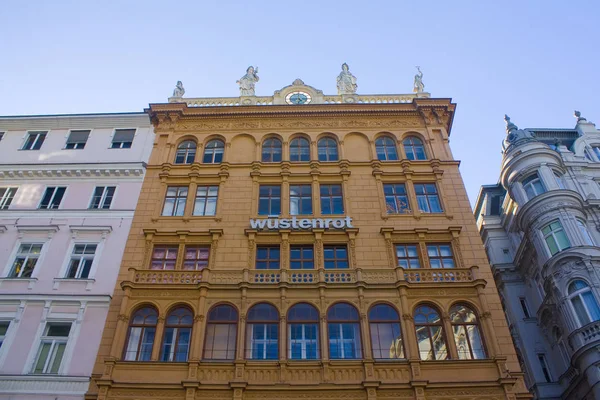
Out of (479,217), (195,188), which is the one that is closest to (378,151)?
(195,188)

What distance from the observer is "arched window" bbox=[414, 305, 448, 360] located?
78.3 feet

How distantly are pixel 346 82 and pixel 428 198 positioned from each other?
1240 cm

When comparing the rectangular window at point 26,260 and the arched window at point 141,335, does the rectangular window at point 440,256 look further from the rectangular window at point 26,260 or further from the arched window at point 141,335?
the rectangular window at point 26,260

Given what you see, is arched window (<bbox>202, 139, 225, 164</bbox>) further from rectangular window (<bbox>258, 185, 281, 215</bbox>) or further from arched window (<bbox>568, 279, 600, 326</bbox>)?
arched window (<bbox>568, 279, 600, 326</bbox>)

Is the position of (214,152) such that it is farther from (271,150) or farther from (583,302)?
(583,302)

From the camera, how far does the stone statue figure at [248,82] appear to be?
3798 centimetres

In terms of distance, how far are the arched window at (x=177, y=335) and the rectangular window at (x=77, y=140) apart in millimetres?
15533

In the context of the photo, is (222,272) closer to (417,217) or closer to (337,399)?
(337,399)

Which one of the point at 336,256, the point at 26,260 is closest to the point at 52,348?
the point at 26,260

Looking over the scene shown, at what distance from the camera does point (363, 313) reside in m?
24.8

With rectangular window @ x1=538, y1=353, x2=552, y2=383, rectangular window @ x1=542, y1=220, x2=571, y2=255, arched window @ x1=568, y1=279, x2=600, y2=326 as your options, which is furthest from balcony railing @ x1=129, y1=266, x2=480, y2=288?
rectangular window @ x1=538, y1=353, x2=552, y2=383

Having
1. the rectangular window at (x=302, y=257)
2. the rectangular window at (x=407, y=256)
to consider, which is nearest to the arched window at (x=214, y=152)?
the rectangular window at (x=302, y=257)

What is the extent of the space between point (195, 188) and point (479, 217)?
26.7 m

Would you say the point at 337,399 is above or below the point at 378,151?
below
